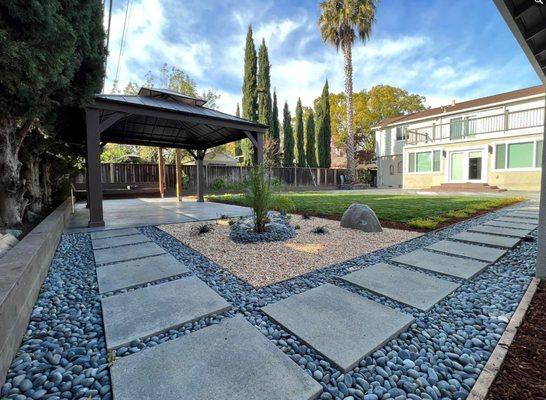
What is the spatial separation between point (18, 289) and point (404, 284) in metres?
2.91

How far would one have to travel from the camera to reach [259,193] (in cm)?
396

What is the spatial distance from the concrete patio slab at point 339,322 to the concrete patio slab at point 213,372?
0.78 ft

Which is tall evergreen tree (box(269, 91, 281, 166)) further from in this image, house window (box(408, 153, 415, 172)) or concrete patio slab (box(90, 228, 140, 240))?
concrete patio slab (box(90, 228, 140, 240))

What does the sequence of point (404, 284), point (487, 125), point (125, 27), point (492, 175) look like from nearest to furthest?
point (404, 284) < point (125, 27) < point (492, 175) < point (487, 125)

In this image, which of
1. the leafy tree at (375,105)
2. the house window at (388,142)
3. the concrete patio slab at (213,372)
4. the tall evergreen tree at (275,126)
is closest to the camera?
the concrete patio slab at (213,372)

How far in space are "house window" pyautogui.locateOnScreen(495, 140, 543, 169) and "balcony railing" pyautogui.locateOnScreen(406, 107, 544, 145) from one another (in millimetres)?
944

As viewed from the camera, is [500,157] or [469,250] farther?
[500,157]

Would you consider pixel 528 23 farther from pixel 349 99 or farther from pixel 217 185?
pixel 349 99

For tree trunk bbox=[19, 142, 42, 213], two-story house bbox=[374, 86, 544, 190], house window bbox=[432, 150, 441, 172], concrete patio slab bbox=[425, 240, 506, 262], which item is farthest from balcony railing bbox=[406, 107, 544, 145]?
tree trunk bbox=[19, 142, 42, 213]

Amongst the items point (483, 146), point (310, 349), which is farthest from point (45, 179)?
point (483, 146)

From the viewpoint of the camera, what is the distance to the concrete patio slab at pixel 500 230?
4141 millimetres

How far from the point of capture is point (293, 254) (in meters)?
3.36

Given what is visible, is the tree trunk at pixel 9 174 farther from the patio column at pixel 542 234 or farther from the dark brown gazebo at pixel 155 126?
the patio column at pixel 542 234

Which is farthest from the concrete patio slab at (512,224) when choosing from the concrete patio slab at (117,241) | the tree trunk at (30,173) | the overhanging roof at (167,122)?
the tree trunk at (30,173)
